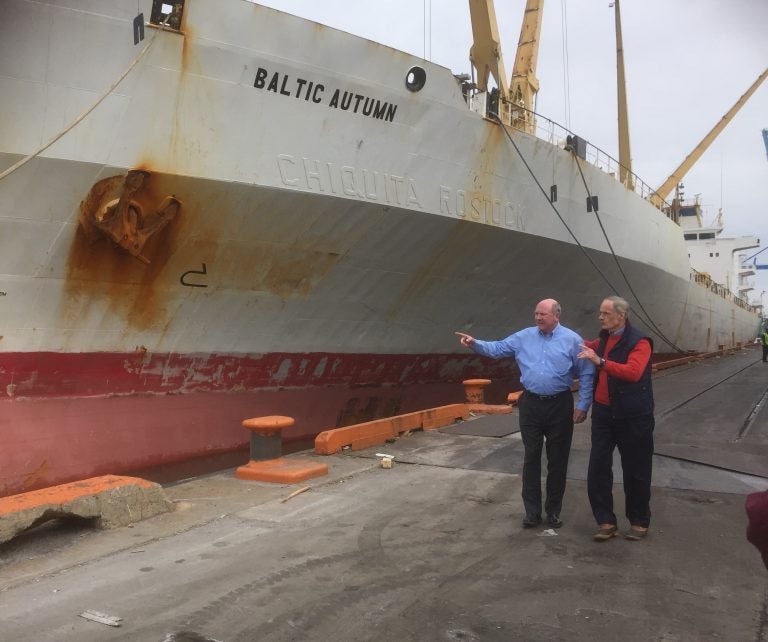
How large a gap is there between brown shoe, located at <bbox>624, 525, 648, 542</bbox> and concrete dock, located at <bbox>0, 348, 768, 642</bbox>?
1.7 inches

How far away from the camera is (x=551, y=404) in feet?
12.8

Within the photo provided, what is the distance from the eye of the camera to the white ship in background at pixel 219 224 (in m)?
5.71

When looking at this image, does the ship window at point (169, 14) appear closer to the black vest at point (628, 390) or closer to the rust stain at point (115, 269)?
the rust stain at point (115, 269)

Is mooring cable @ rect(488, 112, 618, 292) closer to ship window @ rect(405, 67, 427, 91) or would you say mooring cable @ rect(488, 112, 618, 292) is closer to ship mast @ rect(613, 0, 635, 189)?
ship window @ rect(405, 67, 427, 91)

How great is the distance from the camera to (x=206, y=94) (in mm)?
6152

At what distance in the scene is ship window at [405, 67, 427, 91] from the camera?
742 centimetres

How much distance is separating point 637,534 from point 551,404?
893 mm

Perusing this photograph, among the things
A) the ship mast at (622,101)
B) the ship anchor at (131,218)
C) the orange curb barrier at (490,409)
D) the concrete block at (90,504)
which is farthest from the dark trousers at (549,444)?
the ship mast at (622,101)

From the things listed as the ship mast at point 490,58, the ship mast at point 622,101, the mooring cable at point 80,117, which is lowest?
the mooring cable at point 80,117

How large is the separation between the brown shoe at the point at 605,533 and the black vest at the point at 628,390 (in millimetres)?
641

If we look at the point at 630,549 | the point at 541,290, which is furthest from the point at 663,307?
the point at 630,549

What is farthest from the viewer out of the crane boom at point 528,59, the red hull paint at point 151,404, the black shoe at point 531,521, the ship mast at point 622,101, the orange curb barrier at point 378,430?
the ship mast at point 622,101

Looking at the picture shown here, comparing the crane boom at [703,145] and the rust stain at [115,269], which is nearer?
the rust stain at [115,269]

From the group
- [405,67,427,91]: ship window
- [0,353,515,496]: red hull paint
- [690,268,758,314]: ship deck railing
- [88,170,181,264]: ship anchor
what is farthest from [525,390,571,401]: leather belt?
[690,268,758,314]: ship deck railing
